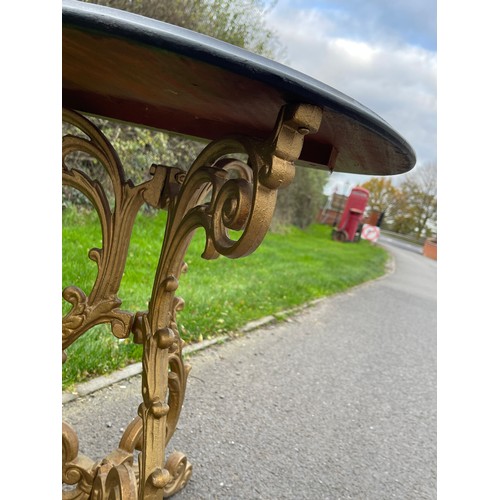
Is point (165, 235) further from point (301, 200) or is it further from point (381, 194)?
point (381, 194)

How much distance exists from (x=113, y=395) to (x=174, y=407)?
993 millimetres

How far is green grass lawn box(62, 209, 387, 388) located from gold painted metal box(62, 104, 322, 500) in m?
1.24

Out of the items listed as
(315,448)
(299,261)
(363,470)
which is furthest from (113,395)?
(299,261)

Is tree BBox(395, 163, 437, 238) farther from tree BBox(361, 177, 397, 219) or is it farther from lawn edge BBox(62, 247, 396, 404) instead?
lawn edge BBox(62, 247, 396, 404)

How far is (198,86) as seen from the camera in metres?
0.90

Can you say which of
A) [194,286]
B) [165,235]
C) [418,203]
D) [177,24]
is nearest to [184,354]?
[194,286]

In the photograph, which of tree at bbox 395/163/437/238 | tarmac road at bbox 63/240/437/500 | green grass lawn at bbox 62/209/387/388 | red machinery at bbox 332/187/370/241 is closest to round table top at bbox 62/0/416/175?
tarmac road at bbox 63/240/437/500

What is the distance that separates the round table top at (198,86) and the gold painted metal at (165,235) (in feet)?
0.22

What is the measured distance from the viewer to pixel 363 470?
241cm

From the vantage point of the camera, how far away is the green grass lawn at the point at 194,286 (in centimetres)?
292

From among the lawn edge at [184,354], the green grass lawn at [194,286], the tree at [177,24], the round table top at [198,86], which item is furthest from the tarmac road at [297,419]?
the tree at [177,24]

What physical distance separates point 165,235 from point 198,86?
0.54 meters

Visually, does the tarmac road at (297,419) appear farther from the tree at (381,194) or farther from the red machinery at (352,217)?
the tree at (381,194)

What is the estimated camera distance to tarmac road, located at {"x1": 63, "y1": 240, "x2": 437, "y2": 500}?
2203mm
